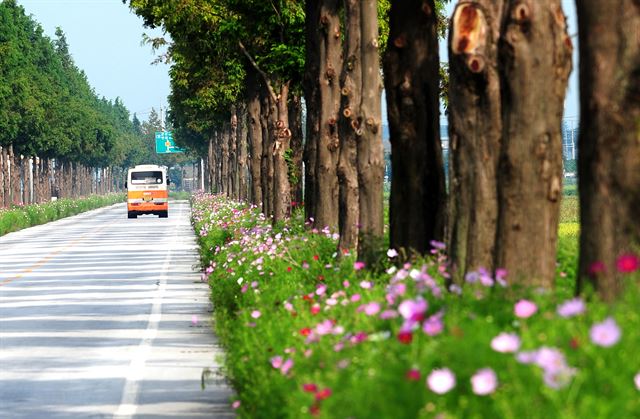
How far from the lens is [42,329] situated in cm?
2112

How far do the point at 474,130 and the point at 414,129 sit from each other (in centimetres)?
432

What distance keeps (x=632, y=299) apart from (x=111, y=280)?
26281 millimetres

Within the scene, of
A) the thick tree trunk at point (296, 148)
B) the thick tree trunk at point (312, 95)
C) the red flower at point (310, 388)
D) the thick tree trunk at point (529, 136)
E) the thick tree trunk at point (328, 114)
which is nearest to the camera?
the red flower at point (310, 388)

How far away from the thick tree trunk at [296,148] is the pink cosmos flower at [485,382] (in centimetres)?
3489

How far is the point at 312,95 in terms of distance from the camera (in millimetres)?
27906

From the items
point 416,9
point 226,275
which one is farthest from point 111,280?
point 416,9

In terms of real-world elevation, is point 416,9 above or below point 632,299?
above

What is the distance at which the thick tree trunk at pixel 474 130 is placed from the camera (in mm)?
11727

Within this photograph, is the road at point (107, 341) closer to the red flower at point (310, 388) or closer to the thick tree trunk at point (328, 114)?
the thick tree trunk at point (328, 114)

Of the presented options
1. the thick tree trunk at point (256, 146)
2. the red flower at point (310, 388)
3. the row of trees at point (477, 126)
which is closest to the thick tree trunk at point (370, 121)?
the row of trees at point (477, 126)

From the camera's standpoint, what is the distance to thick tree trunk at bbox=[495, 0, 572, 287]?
10492 mm

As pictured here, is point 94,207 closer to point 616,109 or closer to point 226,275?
point 226,275

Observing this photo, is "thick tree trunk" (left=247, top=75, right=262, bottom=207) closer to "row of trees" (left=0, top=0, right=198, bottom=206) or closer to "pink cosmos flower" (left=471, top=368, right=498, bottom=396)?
"row of trees" (left=0, top=0, right=198, bottom=206)

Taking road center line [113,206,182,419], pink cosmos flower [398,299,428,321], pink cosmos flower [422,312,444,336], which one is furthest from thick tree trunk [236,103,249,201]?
pink cosmos flower [422,312,444,336]
